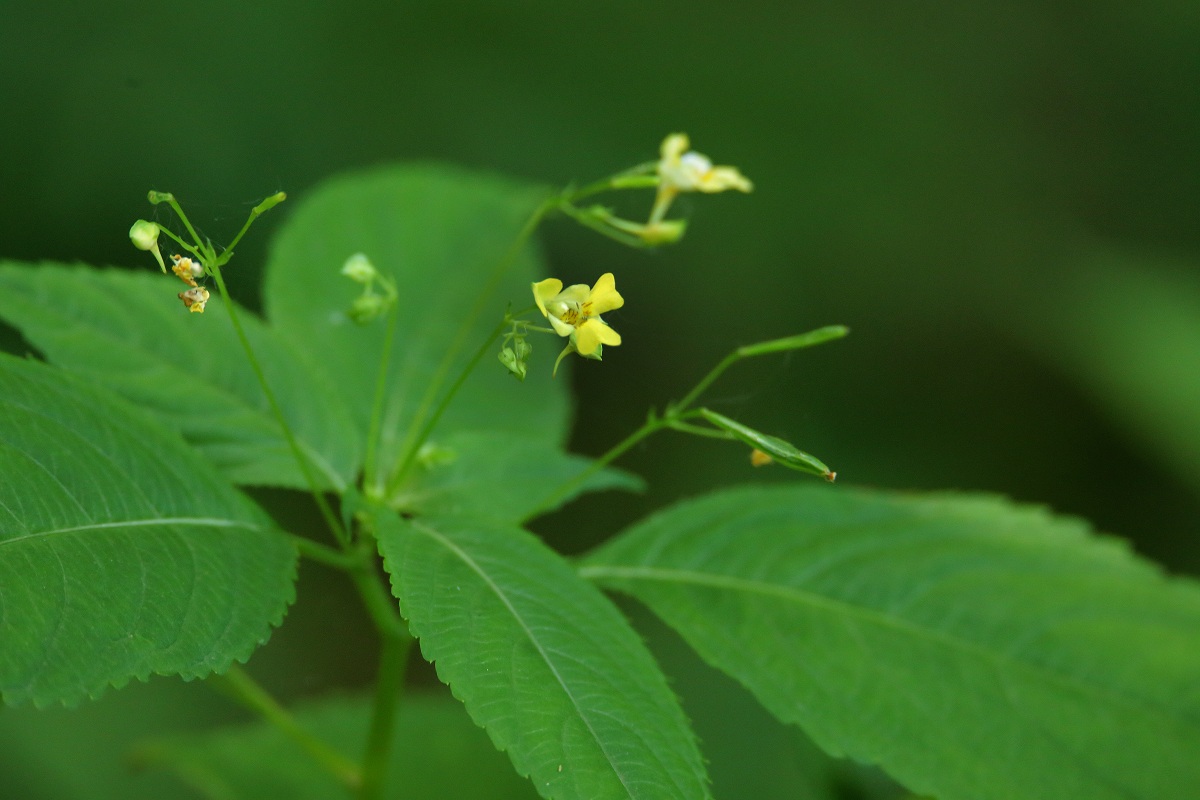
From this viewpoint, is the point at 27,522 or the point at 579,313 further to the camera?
the point at 579,313

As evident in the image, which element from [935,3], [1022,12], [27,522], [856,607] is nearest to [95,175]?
[27,522]

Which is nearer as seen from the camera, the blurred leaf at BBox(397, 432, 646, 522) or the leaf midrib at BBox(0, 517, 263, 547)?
the leaf midrib at BBox(0, 517, 263, 547)

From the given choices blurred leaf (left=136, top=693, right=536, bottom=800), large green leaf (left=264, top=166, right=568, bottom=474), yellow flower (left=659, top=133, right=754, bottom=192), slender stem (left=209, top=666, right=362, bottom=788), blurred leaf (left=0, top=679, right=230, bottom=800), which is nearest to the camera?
yellow flower (left=659, top=133, right=754, bottom=192)

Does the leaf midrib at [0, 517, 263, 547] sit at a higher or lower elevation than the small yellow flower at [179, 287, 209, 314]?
lower

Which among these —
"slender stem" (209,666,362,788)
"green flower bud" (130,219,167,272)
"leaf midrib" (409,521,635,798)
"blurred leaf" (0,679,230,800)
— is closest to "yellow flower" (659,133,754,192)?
"leaf midrib" (409,521,635,798)

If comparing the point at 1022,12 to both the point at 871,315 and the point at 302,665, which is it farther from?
the point at 302,665

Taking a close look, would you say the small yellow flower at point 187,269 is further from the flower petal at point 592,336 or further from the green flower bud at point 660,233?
the green flower bud at point 660,233

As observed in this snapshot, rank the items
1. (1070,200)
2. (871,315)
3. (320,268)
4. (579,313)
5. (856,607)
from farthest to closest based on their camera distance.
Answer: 1. (1070,200)
2. (871,315)
3. (320,268)
4. (856,607)
5. (579,313)

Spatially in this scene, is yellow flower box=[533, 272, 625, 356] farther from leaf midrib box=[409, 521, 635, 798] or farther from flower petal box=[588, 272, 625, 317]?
leaf midrib box=[409, 521, 635, 798]
